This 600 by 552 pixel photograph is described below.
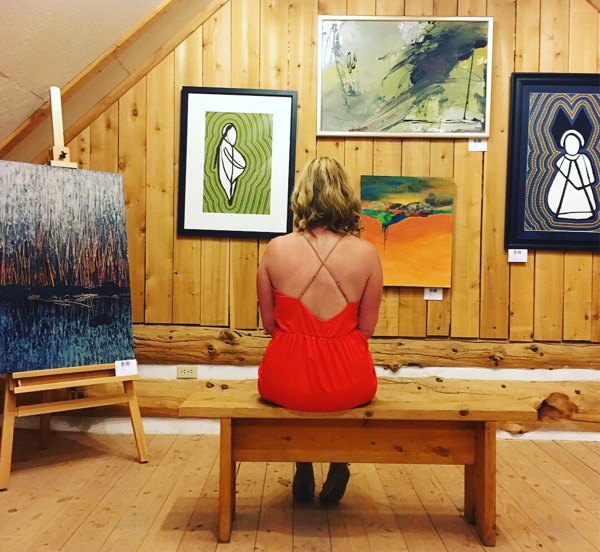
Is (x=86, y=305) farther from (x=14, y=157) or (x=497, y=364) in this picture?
(x=497, y=364)

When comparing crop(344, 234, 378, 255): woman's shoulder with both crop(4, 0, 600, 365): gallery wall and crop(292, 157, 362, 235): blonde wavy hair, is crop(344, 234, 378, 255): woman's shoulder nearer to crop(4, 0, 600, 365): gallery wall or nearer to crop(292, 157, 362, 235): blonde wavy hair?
crop(292, 157, 362, 235): blonde wavy hair

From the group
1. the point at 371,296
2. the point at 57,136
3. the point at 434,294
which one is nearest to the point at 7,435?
the point at 57,136

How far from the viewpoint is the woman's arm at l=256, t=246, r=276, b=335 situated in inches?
75.7

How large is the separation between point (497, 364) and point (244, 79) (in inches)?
86.5

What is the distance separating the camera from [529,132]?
2.98m

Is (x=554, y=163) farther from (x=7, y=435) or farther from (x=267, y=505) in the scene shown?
(x=7, y=435)

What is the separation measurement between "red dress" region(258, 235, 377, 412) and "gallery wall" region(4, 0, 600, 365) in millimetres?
1204

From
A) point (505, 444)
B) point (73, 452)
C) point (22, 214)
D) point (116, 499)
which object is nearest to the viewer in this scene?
point (116, 499)

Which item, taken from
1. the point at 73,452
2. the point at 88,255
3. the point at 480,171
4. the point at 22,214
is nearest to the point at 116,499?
the point at 73,452

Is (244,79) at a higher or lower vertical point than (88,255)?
higher

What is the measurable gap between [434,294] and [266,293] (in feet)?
4.64

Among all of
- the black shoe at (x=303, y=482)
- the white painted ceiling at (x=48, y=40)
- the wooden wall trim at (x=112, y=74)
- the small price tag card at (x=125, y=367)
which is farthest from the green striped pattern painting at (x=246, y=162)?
the black shoe at (x=303, y=482)

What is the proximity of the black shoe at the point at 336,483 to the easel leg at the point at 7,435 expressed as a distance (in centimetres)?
136

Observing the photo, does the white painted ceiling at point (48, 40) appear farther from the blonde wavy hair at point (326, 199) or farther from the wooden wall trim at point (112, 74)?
the blonde wavy hair at point (326, 199)
